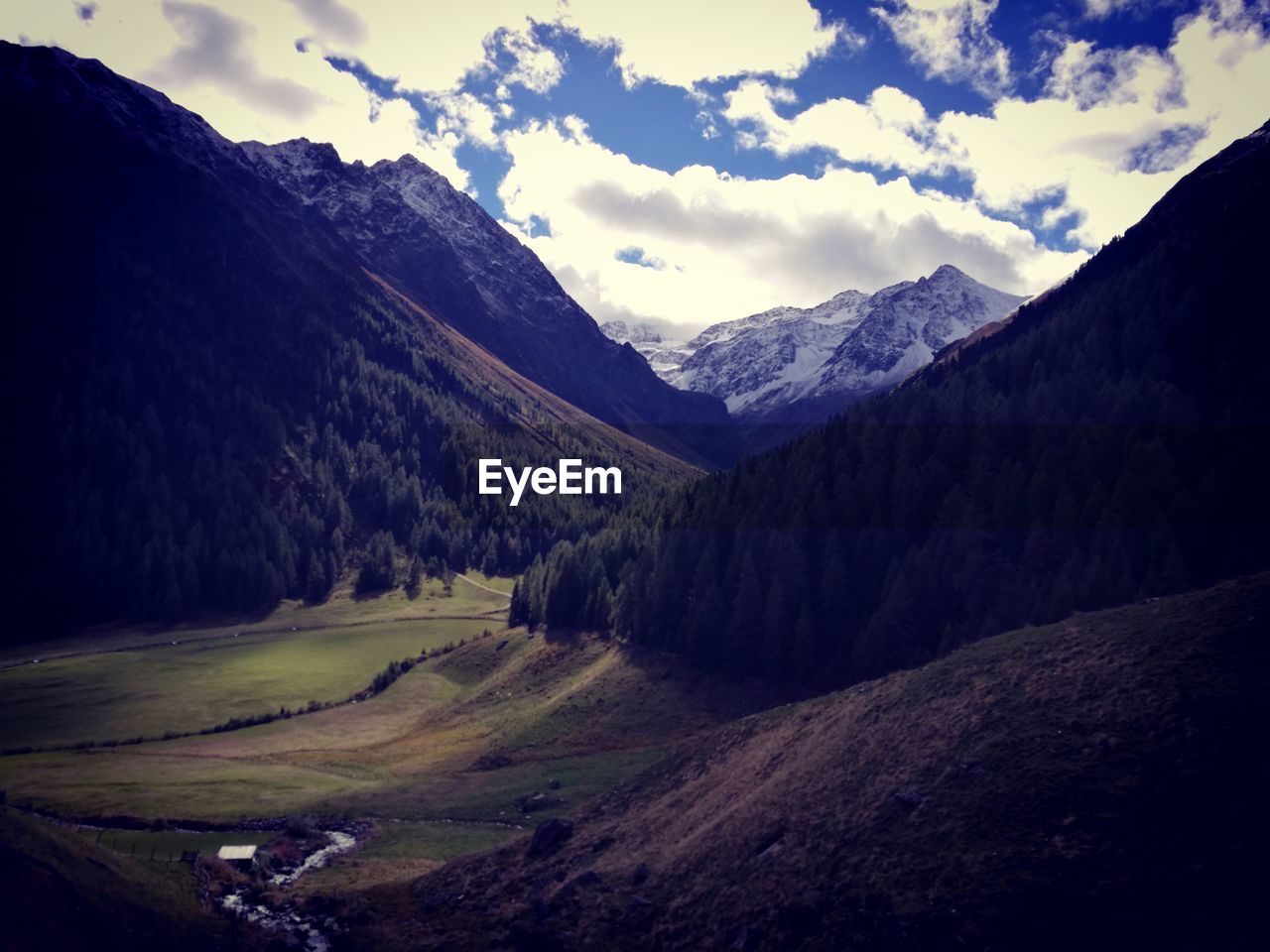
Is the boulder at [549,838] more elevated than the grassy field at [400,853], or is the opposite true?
the boulder at [549,838]

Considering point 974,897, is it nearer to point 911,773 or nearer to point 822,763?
point 911,773

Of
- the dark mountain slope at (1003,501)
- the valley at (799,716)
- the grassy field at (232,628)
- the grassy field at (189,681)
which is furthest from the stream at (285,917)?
the grassy field at (232,628)

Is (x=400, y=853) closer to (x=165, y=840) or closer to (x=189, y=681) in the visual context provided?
(x=165, y=840)

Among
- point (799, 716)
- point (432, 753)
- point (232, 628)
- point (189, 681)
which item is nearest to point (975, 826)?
point (799, 716)

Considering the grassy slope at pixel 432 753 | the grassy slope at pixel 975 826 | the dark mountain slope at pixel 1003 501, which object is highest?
the dark mountain slope at pixel 1003 501

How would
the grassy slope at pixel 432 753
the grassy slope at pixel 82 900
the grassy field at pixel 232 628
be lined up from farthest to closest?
the grassy field at pixel 232 628, the grassy slope at pixel 432 753, the grassy slope at pixel 82 900

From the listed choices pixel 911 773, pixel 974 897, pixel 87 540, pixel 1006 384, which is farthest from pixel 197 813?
pixel 87 540

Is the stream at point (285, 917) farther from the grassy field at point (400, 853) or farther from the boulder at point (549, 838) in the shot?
the boulder at point (549, 838)

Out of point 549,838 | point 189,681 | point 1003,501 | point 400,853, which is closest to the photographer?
point 549,838
